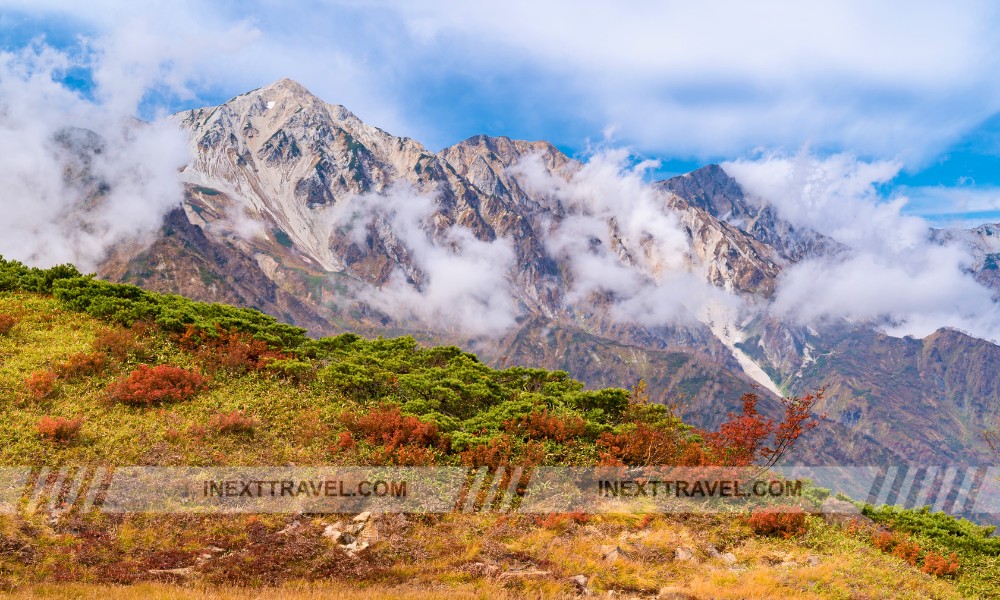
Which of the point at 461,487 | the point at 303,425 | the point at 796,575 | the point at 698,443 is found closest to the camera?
the point at 796,575

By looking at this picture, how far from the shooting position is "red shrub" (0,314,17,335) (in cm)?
2142

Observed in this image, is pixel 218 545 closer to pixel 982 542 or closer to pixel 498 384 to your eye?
pixel 498 384

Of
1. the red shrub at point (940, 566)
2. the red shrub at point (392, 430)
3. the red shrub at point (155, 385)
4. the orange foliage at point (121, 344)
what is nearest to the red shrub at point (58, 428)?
the red shrub at point (155, 385)

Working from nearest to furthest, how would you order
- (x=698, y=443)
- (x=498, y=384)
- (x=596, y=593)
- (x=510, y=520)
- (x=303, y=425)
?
(x=596, y=593)
(x=510, y=520)
(x=303, y=425)
(x=698, y=443)
(x=498, y=384)

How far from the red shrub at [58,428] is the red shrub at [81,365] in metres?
3.56

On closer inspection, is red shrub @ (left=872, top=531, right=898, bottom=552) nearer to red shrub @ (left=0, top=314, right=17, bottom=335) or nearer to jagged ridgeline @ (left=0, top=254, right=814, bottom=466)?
jagged ridgeline @ (left=0, top=254, right=814, bottom=466)

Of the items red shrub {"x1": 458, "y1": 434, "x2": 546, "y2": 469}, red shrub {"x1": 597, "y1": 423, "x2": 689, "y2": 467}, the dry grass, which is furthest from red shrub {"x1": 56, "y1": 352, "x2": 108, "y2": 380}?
red shrub {"x1": 597, "y1": 423, "x2": 689, "y2": 467}

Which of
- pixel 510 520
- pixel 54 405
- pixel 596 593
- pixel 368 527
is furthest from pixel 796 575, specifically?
pixel 54 405

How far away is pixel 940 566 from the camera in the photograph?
1576 centimetres

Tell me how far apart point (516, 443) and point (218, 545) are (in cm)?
971

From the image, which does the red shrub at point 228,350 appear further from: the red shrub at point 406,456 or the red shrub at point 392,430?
the red shrub at point 406,456

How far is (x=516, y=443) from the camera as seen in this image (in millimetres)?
19688

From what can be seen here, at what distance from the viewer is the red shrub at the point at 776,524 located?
16.9 m

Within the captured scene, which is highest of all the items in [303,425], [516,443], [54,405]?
[516,443]
